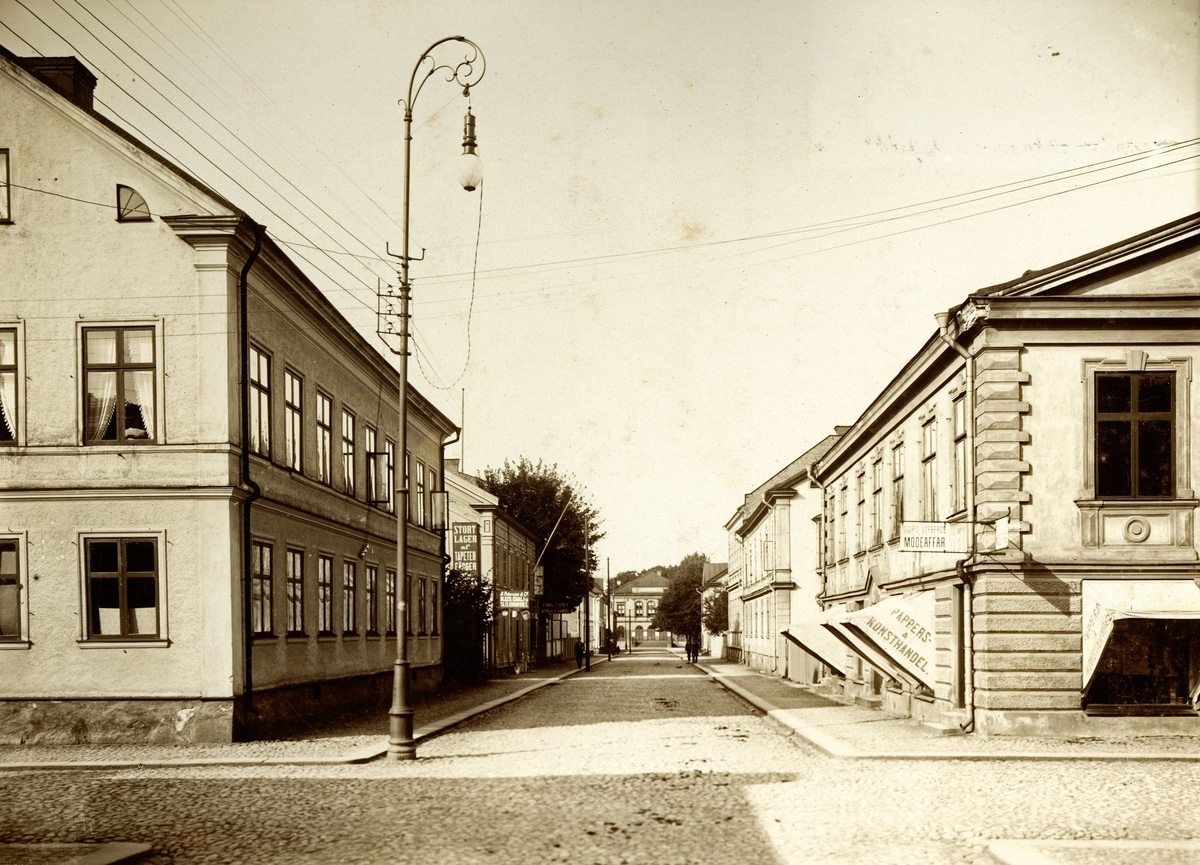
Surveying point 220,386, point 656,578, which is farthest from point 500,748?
point 656,578

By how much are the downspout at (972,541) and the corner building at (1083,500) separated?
43 mm

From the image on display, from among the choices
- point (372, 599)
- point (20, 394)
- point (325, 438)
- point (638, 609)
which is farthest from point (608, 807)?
point (638, 609)

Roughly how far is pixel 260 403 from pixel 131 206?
143 inches

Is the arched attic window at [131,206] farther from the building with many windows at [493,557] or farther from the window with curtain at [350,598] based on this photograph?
the building with many windows at [493,557]

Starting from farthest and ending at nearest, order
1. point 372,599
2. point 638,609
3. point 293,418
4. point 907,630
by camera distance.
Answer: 1. point 638,609
2. point 372,599
3. point 293,418
4. point 907,630

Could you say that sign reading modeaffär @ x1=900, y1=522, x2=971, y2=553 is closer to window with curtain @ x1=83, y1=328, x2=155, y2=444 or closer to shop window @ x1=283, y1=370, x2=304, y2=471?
shop window @ x1=283, y1=370, x2=304, y2=471

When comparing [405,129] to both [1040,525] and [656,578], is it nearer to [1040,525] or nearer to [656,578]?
[1040,525]

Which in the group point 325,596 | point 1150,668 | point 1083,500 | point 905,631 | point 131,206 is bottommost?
point 1150,668

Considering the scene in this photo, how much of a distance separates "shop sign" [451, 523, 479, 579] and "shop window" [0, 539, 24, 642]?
22.8 m

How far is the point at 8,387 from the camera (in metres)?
19.0

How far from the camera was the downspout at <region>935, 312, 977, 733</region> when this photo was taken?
19078 millimetres

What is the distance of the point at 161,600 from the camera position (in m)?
18.6

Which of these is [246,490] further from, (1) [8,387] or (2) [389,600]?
(2) [389,600]

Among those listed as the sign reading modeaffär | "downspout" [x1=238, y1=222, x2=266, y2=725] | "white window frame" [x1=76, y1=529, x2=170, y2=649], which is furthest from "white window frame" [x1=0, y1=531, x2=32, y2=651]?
the sign reading modeaffär
